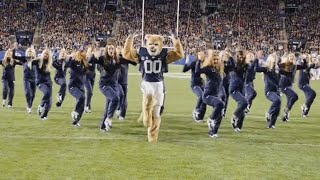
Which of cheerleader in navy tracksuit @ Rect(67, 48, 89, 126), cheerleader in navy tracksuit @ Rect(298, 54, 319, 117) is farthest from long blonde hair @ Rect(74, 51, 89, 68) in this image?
cheerleader in navy tracksuit @ Rect(298, 54, 319, 117)

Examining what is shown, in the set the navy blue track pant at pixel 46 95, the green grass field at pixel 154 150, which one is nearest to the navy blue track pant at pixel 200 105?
the green grass field at pixel 154 150

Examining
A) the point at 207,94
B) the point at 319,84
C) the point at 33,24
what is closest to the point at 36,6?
the point at 33,24

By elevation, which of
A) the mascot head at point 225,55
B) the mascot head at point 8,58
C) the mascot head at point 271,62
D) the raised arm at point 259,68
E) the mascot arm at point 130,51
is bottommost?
the mascot head at point 8,58

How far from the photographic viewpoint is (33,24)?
163 feet

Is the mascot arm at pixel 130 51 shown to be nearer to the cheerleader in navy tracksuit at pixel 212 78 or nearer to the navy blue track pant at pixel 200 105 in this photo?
the cheerleader in navy tracksuit at pixel 212 78

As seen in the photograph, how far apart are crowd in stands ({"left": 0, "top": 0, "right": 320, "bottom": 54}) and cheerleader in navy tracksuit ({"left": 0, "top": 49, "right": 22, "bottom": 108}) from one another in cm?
2672

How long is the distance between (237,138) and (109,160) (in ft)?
12.4

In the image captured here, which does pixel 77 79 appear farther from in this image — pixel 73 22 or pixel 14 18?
pixel 14 18

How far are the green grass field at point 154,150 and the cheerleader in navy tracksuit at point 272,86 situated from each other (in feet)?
1.08

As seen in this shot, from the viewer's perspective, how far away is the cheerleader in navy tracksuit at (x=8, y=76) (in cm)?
1801

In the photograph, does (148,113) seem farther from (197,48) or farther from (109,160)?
(197,48)

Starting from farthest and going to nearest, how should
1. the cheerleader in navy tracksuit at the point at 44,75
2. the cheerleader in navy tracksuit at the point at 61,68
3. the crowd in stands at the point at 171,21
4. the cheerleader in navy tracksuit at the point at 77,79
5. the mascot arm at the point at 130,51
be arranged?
the crowd in stands at the point at 171,21
the cheerleader in navy tracksuit at the point at 61,68
the cheerleader in navy tracksuit at the point at 44,75
the cheerleader in navy tracksuit at the point at 77,79
the mascot arm at the point at 130,51

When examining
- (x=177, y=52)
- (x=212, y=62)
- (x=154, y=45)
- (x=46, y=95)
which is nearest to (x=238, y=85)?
(x=212, y=62)

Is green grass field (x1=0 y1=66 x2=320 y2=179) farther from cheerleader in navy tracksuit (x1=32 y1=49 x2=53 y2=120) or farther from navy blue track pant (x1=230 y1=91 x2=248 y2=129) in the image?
cheerleader in navy tracksuit (x1=32 y1=49 x2=53 y2=120)
